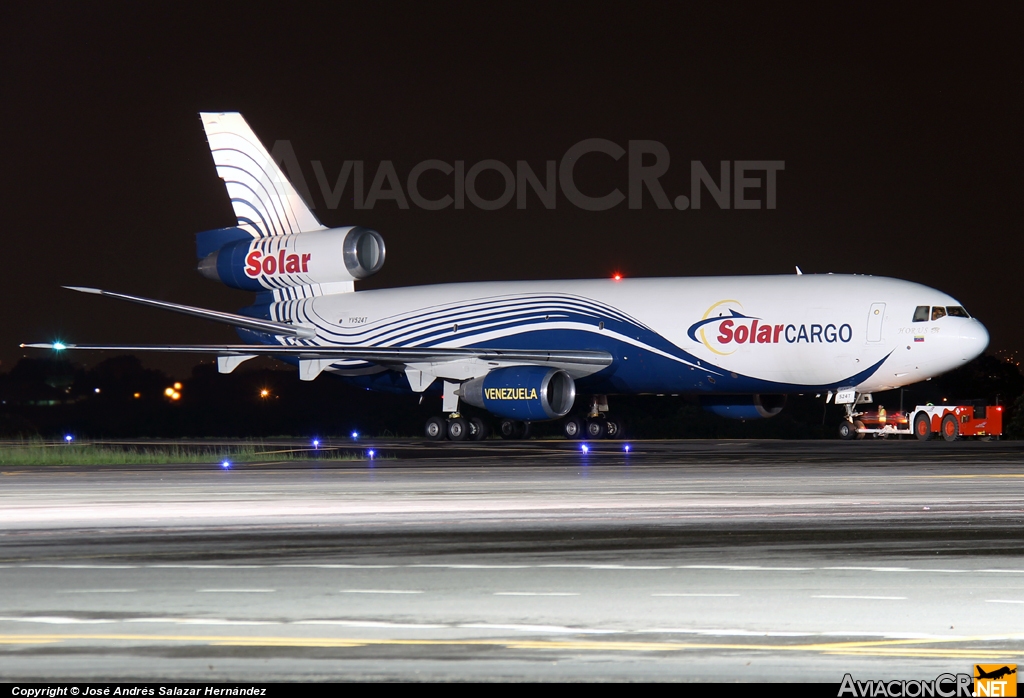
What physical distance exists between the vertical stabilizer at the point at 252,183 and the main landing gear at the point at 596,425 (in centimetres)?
1291

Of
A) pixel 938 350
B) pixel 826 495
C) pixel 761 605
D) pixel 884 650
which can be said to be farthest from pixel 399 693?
pixel 938 350

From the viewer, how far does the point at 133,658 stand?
302 inches

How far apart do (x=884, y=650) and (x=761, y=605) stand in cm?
168

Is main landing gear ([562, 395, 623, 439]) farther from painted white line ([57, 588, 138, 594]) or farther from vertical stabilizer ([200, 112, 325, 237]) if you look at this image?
painted white line ([57, 588, 138, 594])

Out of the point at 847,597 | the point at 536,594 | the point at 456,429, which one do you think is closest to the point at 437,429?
the point at 456,429

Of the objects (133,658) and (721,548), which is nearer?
(133,658)

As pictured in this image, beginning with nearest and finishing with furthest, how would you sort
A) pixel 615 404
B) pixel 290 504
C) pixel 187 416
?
pixel 290 504 → pixel 187 416 → pixel 615 404

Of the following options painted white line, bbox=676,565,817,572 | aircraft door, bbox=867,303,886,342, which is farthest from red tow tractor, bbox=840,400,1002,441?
painted white line, bbox=676,565,817,572

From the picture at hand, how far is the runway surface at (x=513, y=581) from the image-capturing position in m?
7.67

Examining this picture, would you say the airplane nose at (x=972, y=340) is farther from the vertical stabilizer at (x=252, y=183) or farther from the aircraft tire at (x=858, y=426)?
the vertical stabilizer at (x=252, y=183)

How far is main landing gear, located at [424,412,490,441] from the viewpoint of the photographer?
4497 cm

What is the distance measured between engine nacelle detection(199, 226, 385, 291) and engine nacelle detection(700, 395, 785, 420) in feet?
43.7

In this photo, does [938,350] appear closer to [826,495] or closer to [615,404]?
[826,495]

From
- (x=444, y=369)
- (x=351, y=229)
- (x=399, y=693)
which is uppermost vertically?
(x=351, y=229)
